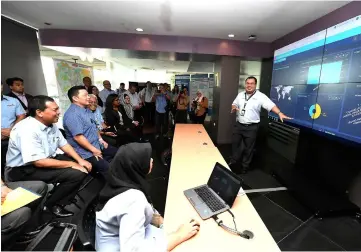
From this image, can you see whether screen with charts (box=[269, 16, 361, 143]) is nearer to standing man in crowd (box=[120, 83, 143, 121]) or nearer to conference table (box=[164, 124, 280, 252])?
conference table (box=[164, 124, 280, 252])

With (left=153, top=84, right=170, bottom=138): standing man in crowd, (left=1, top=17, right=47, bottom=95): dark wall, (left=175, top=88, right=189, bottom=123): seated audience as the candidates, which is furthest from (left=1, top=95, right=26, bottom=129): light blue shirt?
(left=175, top=88, right=189, bottom=123): seated audience

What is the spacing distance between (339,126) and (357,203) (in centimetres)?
95

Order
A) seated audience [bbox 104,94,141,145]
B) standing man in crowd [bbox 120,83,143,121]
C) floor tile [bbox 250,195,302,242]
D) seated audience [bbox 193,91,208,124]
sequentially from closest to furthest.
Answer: floor tile [bbox 250,195,302,242]
seated audience [bbox 104,94,141,145]
standing man in crowd [bbox 120,83,143,121]
seated audience [bbox 193,91,208,124]

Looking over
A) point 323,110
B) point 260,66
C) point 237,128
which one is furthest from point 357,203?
point 260,66

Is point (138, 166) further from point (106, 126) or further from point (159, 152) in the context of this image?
point (159, 152)

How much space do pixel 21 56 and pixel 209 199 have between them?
423cm

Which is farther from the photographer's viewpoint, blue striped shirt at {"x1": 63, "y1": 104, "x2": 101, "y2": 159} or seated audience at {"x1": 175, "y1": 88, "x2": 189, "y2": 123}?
seated audience at {"x1": 175, "y1": 88, "x2": 189, "y2": 123}

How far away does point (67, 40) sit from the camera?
12.5ft

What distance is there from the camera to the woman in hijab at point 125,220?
87 cm

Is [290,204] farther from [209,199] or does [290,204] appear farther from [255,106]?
[209,199]

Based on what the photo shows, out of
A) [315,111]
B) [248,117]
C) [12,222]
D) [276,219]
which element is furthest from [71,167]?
[315,111]

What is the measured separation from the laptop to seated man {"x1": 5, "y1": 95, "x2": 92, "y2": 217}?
132cm

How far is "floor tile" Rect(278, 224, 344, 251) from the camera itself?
1.70 m

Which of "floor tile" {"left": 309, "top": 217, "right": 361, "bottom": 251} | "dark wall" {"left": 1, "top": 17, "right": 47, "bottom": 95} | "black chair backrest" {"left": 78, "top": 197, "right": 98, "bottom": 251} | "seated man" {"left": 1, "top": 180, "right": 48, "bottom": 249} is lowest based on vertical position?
"floor tile" {"left": 309, "top": 217, "right": 361, "bottom": 251}
